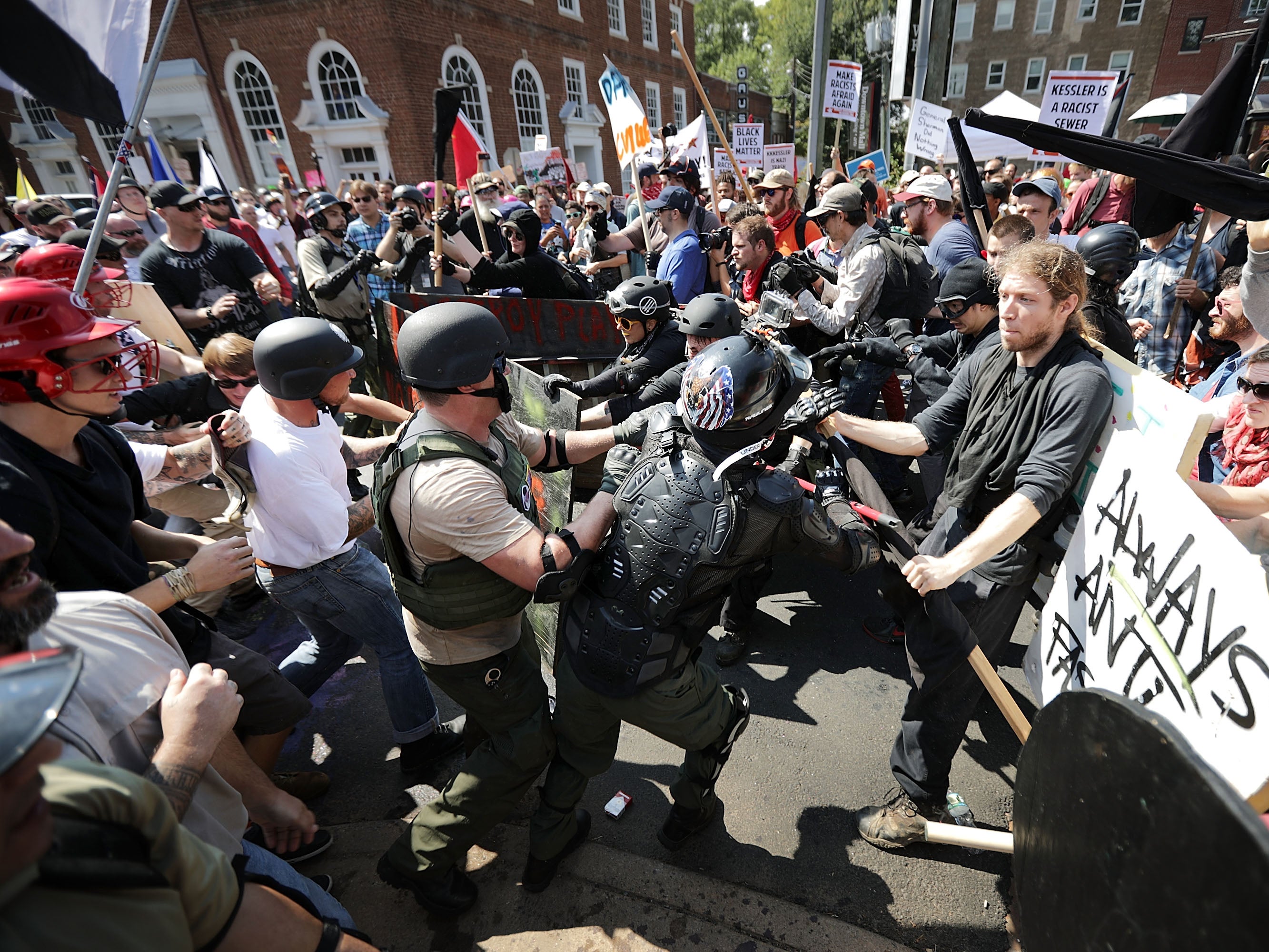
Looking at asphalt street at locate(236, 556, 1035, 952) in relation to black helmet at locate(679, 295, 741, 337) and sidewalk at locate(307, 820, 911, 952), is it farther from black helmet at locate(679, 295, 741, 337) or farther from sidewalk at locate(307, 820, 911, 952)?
black helmet at locate(679, 295, 741, 337)

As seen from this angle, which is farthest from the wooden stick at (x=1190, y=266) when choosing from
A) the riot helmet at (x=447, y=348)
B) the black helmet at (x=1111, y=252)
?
the riot helmet at (x=447, y=348)

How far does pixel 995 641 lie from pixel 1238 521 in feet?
3.05

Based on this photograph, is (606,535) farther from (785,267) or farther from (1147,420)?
(785,267)

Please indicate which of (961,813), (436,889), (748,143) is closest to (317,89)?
(748,143)

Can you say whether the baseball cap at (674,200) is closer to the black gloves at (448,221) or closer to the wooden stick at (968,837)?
the black gloves at (448,221)

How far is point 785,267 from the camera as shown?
4344 mm

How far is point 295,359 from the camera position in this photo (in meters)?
2.48

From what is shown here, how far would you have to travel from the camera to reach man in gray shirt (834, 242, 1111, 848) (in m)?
2.14

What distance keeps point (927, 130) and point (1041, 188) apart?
4474 millimetres

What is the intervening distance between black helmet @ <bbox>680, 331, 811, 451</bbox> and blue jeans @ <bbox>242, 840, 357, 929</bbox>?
1.66 metres

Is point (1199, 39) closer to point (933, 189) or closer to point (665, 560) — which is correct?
point (933, 189)

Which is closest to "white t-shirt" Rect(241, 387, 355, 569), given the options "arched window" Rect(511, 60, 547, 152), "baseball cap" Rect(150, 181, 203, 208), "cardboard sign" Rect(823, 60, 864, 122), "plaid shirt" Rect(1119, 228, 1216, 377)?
"baseball cap" Rect(150, 181, 203, 208)

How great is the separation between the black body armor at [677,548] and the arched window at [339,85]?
2328cm

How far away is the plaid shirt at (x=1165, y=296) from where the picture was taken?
4.50 m
